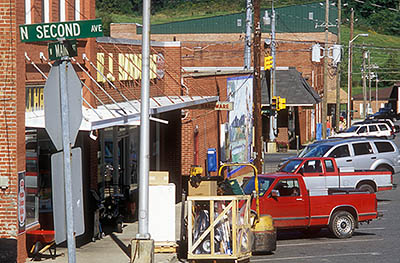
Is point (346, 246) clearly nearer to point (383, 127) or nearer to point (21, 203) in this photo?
point (21, 203)

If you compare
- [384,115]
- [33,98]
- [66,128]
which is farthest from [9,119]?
[384,115]

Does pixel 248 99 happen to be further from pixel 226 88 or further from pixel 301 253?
pixel 301 253

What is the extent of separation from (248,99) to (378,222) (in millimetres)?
17835

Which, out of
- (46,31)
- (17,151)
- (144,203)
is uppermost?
(46,31)

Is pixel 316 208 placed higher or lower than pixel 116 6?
lower

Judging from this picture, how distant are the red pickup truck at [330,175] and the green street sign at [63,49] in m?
17.4

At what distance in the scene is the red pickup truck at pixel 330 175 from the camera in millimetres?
25438

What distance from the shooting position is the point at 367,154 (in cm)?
3086

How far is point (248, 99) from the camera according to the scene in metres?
39.8

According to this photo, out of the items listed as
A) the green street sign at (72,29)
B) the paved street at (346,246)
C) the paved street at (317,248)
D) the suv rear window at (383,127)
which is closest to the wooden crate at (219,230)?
the paved street at (317,248)

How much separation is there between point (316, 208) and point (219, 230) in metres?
4.02

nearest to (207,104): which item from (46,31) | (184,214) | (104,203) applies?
(104,203)

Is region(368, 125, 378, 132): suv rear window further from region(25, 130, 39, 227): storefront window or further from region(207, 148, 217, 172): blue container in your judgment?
region(25, 130, 39, 227): storefront window

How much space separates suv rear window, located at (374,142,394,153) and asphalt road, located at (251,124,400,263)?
7755 millimetres
